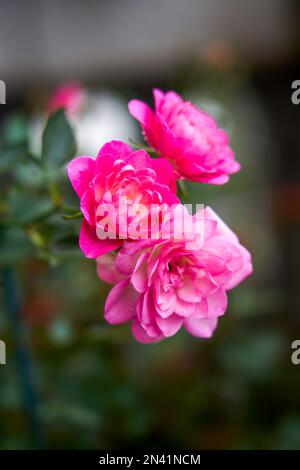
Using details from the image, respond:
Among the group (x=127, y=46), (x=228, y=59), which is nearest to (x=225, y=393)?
(x=228, y=59)

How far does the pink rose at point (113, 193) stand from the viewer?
19.6 inches

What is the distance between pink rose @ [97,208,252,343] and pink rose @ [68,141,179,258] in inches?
0.7

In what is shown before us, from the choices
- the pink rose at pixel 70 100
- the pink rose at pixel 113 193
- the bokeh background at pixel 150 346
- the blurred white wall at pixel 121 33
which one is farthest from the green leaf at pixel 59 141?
A: the blurred white wall at pixel 121 33

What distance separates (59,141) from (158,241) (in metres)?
0.25

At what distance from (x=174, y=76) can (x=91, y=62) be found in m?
0.34

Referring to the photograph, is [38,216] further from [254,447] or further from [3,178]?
[3,178]

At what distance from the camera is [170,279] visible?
0.53 m

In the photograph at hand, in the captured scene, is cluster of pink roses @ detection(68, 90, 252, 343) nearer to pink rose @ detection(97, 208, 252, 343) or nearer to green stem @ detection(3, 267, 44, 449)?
pink rose @ detection(97, 208, 252, 343)

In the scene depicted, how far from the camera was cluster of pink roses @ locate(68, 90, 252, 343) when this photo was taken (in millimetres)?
501

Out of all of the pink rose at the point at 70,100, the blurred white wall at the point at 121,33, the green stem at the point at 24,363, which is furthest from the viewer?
the blurred white wall at the point at 121,33

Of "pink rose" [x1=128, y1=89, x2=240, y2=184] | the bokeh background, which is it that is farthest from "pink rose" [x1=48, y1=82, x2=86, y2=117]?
"pink rose" [x1=128, y1=89, x2=240, y2=184]

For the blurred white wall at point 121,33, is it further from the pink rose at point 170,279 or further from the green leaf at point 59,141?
the pink rose at point 170,279

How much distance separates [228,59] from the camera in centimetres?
145

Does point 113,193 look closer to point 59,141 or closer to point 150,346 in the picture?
point 59,141
